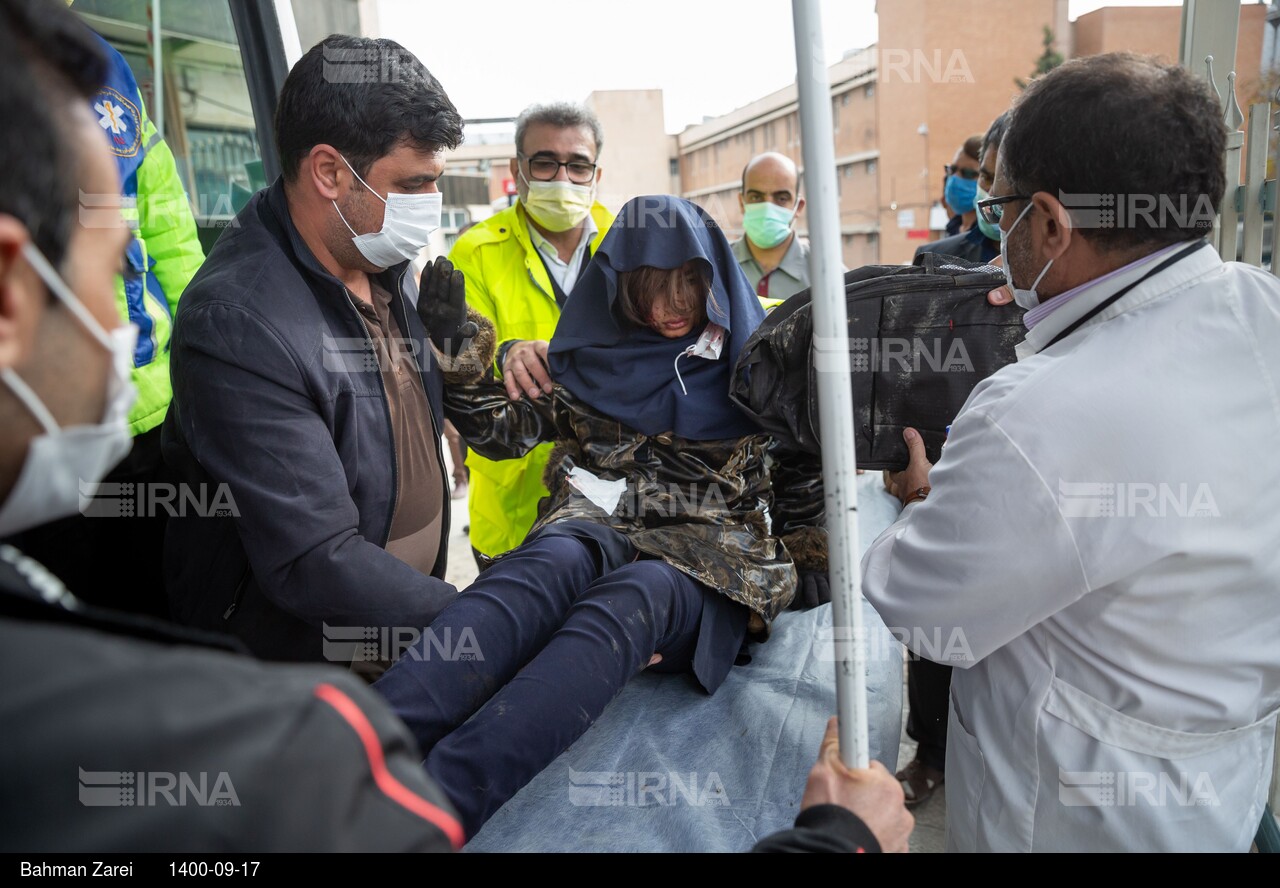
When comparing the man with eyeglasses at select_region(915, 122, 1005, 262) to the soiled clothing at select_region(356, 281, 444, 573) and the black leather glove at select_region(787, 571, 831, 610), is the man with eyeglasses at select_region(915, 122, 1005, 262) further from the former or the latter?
the soiled clothing at select_region(356, 281, 444, 573)

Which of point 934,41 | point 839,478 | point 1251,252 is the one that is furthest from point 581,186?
point 934,41

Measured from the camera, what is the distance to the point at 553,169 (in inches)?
112

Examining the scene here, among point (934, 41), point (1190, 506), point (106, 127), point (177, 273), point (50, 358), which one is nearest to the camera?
point (50, 358)

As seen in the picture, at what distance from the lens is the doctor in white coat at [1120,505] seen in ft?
3.63

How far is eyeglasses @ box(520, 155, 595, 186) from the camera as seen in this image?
2.85m

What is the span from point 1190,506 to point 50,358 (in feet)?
4.19

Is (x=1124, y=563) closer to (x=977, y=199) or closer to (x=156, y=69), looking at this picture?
(x=977, y=199)

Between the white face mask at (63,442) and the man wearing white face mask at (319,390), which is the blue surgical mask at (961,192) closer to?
the man wearing white face mask at (319,390)

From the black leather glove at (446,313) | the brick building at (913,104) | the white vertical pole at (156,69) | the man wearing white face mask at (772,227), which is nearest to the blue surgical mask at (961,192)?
the man wearing white face mask at (772,227)

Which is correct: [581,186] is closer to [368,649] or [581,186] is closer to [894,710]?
[368,649]

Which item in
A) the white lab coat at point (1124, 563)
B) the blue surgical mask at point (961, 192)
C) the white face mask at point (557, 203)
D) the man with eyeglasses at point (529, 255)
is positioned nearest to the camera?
the white lab coat at point (1124, 563)

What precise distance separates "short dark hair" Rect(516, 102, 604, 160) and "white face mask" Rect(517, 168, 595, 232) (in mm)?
176
